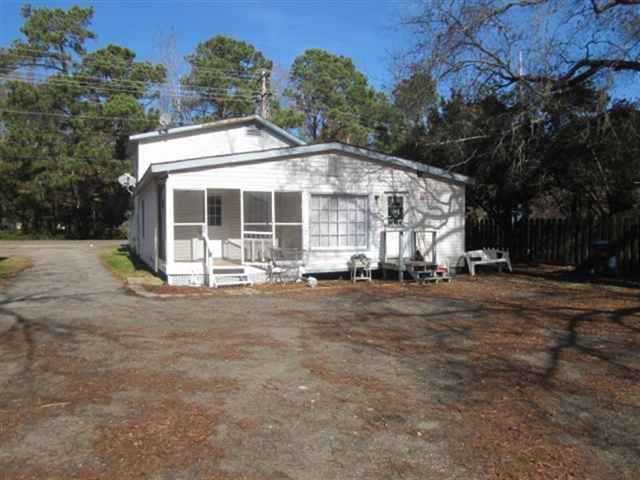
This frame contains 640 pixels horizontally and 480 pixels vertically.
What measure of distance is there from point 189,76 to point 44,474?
39.7 metres

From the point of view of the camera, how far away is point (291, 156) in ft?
44.3

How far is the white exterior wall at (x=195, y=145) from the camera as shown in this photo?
19.5 meters

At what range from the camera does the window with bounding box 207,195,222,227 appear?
53.6ft

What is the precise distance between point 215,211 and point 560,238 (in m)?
10.6

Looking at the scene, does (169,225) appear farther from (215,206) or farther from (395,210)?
(395,210)

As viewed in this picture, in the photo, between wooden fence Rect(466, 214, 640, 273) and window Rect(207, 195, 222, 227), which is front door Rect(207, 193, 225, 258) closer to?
window Rect(207, 195, 222, 227)

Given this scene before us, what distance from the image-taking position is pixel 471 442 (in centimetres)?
389

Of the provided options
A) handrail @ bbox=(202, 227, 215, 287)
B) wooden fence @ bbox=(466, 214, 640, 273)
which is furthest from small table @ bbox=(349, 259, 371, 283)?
wooden fence @ bbox=(466, 214, 640, 273)

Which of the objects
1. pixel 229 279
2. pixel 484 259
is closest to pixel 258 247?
pixel 229 279

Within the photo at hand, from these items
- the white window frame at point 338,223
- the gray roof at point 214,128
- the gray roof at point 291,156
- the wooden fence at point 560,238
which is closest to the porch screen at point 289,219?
the white window frame at point 338,223

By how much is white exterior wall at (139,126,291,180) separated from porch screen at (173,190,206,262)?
452 centimetres

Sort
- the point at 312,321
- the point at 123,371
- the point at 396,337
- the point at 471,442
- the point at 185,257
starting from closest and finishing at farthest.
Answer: the point at 471,442
the point at 123,371
the point at 396,337
the point at 312,321
the point at 185,257

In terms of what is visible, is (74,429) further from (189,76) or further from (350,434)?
(189,76)

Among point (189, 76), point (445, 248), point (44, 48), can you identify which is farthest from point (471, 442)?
point (44, 48)
